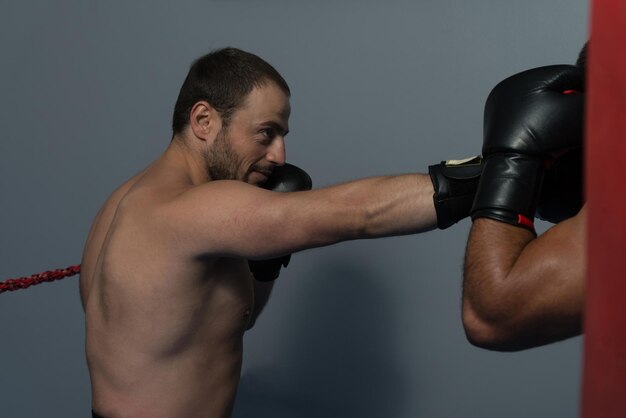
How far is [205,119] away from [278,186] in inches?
8.0

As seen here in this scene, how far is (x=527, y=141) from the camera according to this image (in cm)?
97

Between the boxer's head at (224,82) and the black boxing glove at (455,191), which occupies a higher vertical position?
the boxer's head at (224,82)

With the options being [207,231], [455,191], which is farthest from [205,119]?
[455,191]

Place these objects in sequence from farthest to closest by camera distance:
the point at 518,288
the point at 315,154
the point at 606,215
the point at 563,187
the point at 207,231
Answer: the point at 315,154, the point at 207,231, the point at 563,187, the point at 518,288, the point at 606,215

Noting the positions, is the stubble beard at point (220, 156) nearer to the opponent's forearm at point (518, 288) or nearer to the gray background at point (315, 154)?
the gray background at point (315, 154)

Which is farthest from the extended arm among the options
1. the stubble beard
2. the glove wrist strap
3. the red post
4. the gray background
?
the gray background

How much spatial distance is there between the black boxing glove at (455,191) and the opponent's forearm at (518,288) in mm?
127

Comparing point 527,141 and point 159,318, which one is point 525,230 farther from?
point 159,318

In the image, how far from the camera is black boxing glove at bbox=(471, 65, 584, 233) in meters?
0.96

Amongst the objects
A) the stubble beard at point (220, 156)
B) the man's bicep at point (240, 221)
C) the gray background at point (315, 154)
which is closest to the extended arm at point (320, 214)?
the man's bicep at point (240, 221)

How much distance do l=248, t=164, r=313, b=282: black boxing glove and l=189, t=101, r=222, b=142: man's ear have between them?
17 centimetres

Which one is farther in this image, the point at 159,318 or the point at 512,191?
the point at 159,318

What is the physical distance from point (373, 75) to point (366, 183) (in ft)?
3.09

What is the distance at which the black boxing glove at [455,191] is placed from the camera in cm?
108
